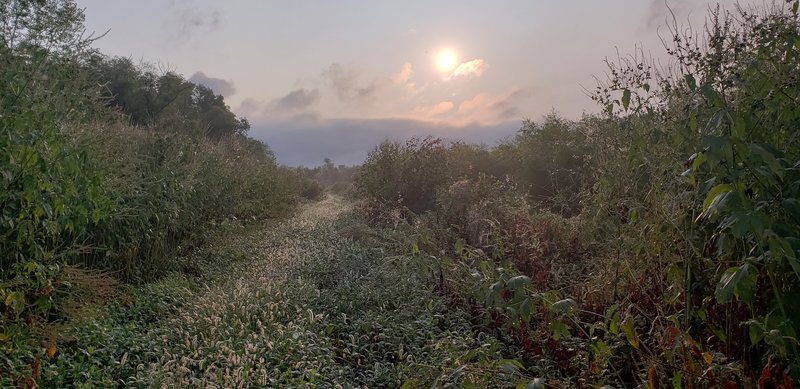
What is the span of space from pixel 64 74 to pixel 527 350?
18.5 feet

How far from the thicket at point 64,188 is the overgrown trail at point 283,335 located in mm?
535

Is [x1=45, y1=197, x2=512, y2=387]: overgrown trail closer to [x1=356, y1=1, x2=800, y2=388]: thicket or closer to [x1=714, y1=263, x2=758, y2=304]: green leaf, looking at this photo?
[x1=356, y1=1, x2=800, y2=388]: thicket

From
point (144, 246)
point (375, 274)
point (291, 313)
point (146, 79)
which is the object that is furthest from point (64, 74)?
point (146, 79)

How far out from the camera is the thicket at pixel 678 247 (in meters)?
1.87

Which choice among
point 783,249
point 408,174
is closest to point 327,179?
point 408,174

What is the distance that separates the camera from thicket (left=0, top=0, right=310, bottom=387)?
13.6 ft

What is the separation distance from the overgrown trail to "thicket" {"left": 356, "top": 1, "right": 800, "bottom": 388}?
1.67ft

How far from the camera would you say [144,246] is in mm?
7523

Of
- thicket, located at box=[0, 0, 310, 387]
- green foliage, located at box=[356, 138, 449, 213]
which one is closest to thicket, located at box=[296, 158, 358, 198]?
green foliage, located at box=[356, 138, 449, 213]

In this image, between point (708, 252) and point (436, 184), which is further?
point (436, 184)

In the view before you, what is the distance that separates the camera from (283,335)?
Result: 14.4ft

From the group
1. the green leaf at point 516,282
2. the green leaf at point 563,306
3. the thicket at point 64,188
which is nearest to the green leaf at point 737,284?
the green leaf at point 563,306

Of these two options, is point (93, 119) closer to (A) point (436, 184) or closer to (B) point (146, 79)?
(A) point (436, 184)

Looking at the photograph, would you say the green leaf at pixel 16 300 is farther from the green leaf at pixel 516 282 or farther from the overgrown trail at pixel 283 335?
the green leaf at pixel 516 282
